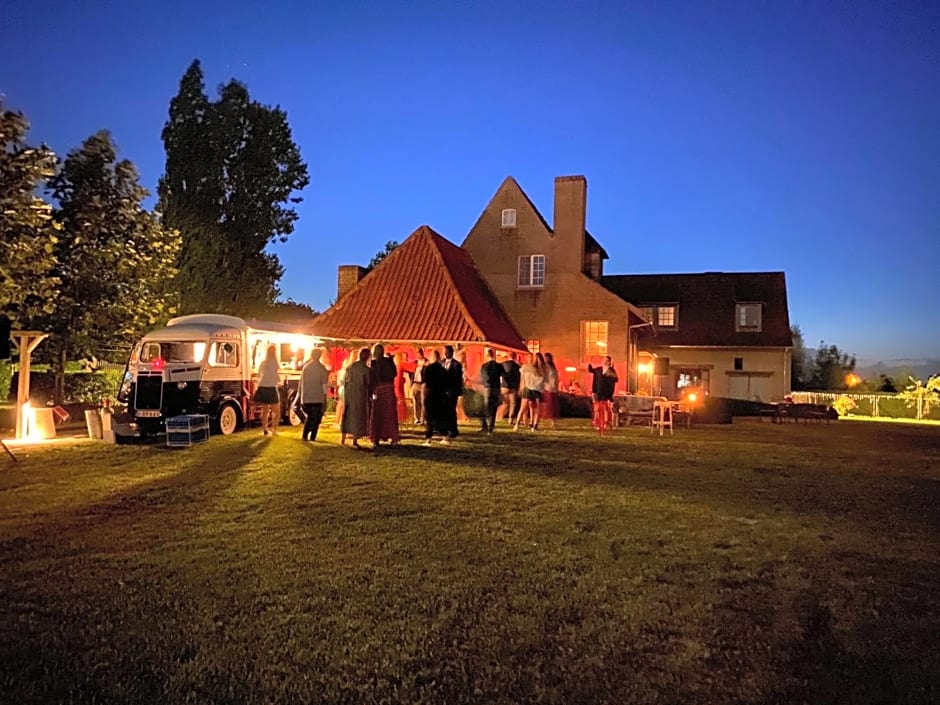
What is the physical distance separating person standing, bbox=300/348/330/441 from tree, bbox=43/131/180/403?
714 cm

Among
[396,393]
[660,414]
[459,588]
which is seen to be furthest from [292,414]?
[459,588]

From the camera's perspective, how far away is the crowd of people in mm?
13695

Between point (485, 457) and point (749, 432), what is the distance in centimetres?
1134

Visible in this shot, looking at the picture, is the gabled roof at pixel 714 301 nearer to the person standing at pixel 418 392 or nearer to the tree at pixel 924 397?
the tree at pixel 924 397

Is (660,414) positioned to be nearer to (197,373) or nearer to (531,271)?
(197,373)

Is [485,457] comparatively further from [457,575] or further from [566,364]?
[566,364]

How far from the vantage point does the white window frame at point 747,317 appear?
40.6 metres

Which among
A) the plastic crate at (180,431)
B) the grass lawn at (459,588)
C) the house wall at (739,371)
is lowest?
the grass lawn at (459,588)

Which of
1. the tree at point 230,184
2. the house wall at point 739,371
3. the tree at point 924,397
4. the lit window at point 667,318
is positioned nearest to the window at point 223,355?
the tree at point 230,184

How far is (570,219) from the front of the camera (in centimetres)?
2975

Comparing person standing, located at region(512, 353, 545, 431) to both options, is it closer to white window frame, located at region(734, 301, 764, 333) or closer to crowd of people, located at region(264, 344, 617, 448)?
crowd of people, located at region(264, 344, 617, 448)

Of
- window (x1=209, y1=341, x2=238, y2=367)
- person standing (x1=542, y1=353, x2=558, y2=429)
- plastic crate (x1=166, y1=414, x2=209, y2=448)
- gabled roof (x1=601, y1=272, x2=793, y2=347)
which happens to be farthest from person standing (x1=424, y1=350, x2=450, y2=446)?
gabled roof (x1=601, y1=272, x2=793, y2=347)

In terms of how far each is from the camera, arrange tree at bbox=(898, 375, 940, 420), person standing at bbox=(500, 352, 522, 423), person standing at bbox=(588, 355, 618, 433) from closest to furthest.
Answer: person standing at bbox=(500, 352, 522, 423), person standing at bbox=(588, 355, 618, 433), tree at bbox=(898, 375, 940, 420)

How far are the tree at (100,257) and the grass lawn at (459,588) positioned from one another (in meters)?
8.78
